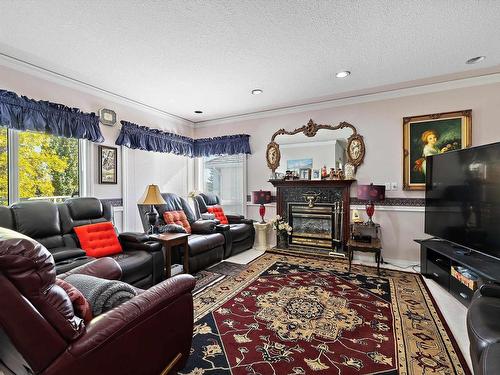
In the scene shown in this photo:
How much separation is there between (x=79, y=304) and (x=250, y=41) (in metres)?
2.57

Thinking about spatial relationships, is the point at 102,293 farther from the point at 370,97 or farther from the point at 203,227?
the point at 370,97

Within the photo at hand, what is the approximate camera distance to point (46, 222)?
2.63m

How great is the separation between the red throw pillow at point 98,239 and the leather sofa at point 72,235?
0.09 m

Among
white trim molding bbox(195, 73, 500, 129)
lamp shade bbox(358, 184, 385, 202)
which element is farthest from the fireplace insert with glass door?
white trim molding bbox(195, 73, 500, 129)

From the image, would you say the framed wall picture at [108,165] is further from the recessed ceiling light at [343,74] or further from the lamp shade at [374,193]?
the lamp shade at [374,193]

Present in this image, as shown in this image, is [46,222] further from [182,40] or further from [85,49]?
[182,40]

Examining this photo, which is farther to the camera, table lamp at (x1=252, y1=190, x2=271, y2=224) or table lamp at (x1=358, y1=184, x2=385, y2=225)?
table lamp at (x1=252, y1=190, x2=271, y2=224)

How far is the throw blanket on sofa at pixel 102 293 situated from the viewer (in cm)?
127

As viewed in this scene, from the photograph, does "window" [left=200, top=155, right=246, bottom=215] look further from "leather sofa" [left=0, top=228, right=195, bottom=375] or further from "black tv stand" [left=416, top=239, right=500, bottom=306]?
"leather sofa" [left=0, top=228, right=195, bottom=375]

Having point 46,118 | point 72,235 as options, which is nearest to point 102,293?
point 72,235

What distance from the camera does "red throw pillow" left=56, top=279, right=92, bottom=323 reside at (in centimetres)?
116

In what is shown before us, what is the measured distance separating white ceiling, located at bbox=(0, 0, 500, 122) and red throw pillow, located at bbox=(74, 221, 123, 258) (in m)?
1.92

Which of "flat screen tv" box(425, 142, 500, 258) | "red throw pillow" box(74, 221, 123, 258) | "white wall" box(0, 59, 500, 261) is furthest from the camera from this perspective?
"white wall" box(0, 59, 500, 261)

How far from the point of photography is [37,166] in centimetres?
329
